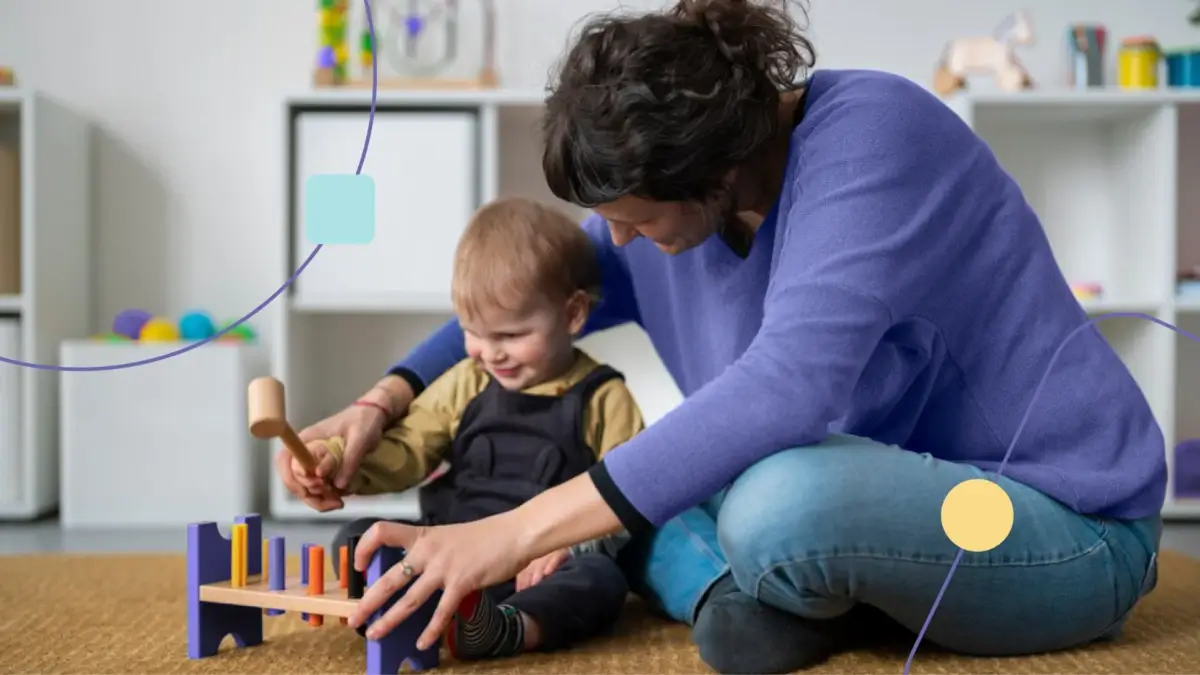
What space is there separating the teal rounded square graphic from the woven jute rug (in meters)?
0.34

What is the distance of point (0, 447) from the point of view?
7.06 ft

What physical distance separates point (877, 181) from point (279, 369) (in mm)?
1505

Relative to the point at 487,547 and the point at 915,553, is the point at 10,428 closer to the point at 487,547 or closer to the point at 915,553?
the point at 487,547

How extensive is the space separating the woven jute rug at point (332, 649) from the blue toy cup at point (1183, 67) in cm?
121

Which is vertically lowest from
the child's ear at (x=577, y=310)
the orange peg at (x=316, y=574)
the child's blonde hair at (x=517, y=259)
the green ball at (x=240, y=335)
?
the orange peg at (x=316, y=574)

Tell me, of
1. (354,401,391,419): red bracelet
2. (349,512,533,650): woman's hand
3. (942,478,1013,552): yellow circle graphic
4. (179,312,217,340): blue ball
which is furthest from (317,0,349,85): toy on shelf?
(942,478,1013,552): yellow circle graphic

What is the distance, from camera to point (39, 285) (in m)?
2.18

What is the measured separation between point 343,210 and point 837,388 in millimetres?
399

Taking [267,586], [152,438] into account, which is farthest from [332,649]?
[152,438]

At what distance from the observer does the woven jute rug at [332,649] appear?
38.1 inches

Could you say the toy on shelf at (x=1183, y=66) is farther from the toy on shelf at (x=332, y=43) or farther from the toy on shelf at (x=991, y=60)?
the toy on shelf at (x=332, y=43)

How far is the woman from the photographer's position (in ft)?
2.75

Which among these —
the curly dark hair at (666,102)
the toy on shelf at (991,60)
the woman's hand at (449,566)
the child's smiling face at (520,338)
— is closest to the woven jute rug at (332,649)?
the woman's hand at (449,566)

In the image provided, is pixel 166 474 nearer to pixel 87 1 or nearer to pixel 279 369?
pixel 279 369
